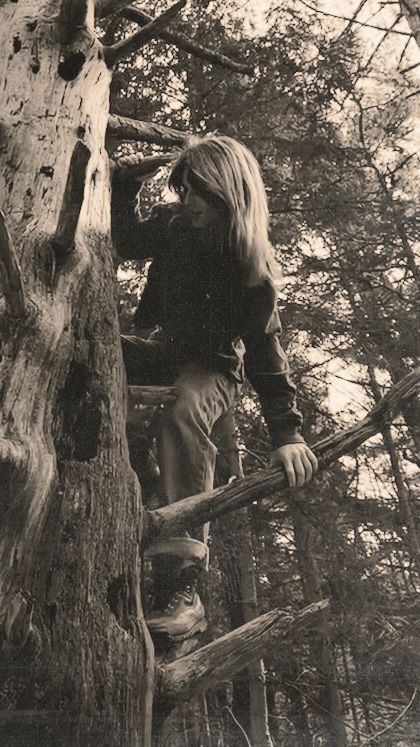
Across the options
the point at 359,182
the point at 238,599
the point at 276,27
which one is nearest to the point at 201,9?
the point at 276,27

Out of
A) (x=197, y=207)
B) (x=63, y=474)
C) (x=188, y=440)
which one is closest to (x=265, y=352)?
(x=188, y=440)

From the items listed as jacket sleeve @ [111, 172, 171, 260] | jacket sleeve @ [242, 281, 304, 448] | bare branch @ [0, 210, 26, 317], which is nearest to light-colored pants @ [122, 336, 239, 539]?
jacket sleeve @ [242, 281, 304, 448]

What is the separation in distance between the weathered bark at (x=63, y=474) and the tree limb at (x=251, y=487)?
16 cm

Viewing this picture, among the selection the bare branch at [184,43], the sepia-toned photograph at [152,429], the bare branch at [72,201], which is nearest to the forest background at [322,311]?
the sepia-toned photograph at [152,429]

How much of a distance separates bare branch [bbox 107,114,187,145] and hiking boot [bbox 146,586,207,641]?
2.24 metres

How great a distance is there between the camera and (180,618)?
208cm

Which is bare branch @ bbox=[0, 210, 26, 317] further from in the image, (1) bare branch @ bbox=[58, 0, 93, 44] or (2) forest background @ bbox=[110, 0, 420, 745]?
(2) forest background @ bbox=[110, 0, 420, 745]

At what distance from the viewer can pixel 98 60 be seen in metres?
2.77

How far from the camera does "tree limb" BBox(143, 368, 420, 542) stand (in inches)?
77.0

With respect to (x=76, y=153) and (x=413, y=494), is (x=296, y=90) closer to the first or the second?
(x=413, y=494)

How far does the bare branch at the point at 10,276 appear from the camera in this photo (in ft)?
4.92

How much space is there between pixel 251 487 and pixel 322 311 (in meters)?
4.33

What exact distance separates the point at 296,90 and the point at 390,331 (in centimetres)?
233

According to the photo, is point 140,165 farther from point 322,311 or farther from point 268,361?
point 322,311
